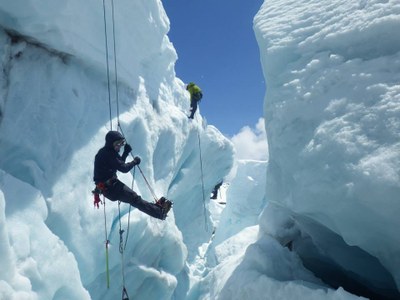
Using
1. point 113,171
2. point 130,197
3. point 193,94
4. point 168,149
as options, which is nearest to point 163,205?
point 130,197

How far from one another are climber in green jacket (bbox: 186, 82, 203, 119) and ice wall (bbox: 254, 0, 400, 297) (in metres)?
6.62

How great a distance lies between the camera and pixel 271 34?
4.82 m

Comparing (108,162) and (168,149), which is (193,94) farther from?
(108,162)

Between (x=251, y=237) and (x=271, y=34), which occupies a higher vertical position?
(x=271, y=34)

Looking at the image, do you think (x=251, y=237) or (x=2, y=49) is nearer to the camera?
(x=2, y=49)

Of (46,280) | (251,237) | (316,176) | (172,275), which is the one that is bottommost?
(172,275)

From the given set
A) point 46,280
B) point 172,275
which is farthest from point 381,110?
point 172,275

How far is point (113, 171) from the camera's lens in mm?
4402

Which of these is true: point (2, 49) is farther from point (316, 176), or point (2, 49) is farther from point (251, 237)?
point (251, 237)

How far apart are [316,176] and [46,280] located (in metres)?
3.34

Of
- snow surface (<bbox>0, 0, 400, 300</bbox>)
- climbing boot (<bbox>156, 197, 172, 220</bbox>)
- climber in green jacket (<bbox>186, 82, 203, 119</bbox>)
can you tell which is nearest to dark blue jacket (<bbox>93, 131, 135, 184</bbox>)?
climbing boot (<bbox>156, 197, 172, 220</bbox>)

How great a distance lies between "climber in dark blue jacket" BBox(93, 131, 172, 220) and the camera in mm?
4301

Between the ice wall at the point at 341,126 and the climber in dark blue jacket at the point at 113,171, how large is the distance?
174cm

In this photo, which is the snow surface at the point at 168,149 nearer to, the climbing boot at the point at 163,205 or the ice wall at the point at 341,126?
the ice wall at the point at 341,126
